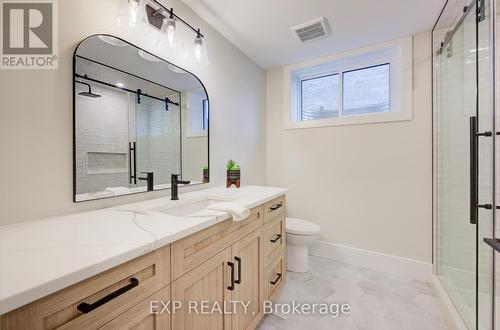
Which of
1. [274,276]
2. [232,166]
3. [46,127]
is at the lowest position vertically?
[274,276]

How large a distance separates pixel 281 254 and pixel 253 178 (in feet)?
3.31

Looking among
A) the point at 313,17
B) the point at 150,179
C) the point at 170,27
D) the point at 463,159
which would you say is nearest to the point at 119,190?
the point at 150,179

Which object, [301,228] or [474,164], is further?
[301,228]

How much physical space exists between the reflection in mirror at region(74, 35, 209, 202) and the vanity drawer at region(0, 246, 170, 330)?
651mm

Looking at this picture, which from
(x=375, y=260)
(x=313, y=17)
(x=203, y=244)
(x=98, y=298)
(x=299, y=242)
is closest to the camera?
(x=98, y=298)

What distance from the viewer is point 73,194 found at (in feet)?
3.50

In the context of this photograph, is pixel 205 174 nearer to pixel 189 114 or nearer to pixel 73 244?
pixel 189 114

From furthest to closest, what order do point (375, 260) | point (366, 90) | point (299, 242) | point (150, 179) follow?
point (366, 90)
point (375, 260)
point (299, 242)
point (150, 179)

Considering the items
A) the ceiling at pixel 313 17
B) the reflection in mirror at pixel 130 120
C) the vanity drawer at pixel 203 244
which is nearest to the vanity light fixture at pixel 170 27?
the reflection in mirror at pixel 130 120

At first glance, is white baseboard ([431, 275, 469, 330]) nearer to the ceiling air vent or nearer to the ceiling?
the ceiling

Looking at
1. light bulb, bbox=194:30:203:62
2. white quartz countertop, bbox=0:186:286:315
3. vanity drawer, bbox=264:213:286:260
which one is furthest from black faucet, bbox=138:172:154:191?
light bulb, bbox=194:30:203:62

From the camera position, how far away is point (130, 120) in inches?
52.9

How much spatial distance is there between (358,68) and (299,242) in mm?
2012

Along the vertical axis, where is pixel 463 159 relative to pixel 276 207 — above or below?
above
